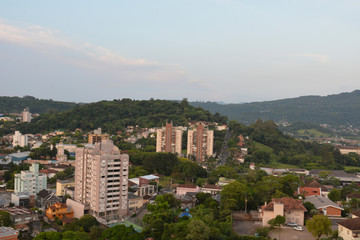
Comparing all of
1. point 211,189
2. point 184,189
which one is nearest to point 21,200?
point 184,189

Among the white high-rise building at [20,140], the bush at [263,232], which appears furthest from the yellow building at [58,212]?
the white high-rise building at [20,140]

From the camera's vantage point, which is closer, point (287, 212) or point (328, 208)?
point (287, 212)

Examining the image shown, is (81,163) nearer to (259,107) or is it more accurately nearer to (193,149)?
(193,149)

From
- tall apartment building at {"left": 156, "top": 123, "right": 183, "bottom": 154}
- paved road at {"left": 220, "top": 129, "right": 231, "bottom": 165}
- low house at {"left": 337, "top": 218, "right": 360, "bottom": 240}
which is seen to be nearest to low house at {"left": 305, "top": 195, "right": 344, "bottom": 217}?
low house at {"left": 337, "top": 218, "right": 360, "bottom": 240}

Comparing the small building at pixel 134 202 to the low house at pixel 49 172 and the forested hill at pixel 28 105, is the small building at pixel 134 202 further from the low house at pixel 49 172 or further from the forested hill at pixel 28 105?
the forested hill at pixel 28 105

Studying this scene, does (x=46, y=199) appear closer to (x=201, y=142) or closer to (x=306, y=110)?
Answer: (x=201, y=142)

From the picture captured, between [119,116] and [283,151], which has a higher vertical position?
[119,116]

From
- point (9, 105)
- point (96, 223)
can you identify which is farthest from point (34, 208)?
point (9, 105)
